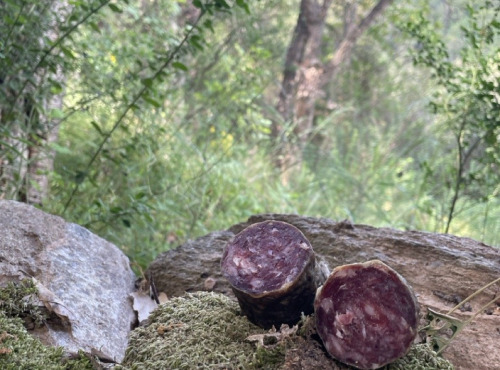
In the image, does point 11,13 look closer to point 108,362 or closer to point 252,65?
point 108,362

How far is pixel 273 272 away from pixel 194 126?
12.7 ft

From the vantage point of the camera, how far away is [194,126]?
5.30m

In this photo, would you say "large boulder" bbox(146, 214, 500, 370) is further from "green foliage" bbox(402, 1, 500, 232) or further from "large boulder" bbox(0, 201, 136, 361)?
"green foliage" bbox(402, 1, 500, 232)

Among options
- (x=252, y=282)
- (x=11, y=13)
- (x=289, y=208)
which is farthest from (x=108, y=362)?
(x=289, y=208)

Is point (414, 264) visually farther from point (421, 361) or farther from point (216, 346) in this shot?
point (216, 346)

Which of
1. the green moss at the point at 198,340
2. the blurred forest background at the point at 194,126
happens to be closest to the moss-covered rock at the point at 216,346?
the green moss at the point at 198,340

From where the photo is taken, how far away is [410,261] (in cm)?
221

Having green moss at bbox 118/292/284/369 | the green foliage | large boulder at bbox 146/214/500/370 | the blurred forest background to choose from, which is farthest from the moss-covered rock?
the green foliage

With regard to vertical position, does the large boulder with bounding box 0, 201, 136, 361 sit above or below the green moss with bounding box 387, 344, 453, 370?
above


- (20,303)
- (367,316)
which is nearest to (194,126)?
(20,303)

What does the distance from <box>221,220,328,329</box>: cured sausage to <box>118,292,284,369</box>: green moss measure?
11cm

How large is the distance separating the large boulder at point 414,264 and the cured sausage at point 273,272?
21.0 inches

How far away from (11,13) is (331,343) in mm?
2065

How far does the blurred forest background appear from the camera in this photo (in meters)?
2.61
